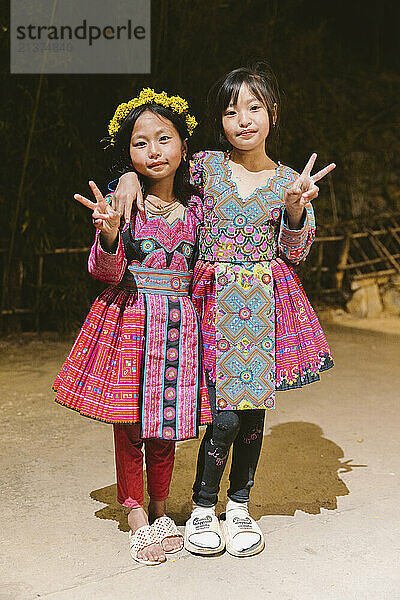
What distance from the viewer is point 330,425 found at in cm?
346

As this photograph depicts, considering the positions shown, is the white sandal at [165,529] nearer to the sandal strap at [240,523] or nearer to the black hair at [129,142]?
the sandal strap at [240,523]

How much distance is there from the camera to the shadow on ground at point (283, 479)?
99.4 inches

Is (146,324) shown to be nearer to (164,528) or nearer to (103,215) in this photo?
(103,215)

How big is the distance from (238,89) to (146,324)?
2.18 feet

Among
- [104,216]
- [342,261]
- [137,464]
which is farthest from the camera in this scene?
[342,261]

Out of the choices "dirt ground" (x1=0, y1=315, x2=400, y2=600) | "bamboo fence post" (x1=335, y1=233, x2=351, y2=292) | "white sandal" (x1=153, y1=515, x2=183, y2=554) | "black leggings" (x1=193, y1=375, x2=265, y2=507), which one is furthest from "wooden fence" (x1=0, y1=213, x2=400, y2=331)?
"white sandal" (x1=153, y1=515, x2=183, y2=554)

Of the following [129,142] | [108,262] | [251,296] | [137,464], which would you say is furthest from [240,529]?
[129,142]

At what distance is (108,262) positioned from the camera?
204 cm

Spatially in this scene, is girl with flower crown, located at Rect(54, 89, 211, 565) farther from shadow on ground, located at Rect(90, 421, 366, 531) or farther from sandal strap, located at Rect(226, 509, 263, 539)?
shadow on ground, located at Rect(90, 421, 366, 531)

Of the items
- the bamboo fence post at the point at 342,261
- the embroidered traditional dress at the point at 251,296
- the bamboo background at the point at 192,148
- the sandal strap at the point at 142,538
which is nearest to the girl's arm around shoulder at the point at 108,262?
the embroidered traditional dress at the point at 251,296

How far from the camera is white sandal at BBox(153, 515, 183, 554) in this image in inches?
86.6

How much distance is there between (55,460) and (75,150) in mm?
2836

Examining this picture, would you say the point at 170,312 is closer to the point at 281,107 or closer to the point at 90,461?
the point at 281,107

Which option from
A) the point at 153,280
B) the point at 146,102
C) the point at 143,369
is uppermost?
the point at 146,102
